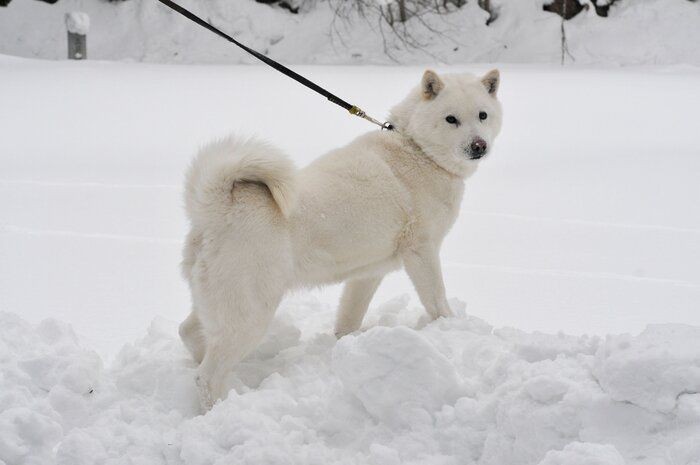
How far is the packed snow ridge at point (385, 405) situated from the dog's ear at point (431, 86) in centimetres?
122

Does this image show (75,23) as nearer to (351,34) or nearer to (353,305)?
(351,34)

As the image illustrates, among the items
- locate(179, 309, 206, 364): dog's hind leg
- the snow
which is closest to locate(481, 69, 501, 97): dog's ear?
locate(179, 309, 206, 364): dog's hind leg

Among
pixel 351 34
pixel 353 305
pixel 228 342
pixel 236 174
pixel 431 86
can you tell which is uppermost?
pixel 431 86

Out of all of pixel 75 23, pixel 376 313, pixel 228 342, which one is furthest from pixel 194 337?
pixel 75 23

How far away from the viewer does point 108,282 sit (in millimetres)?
4293

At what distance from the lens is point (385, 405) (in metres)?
2.46

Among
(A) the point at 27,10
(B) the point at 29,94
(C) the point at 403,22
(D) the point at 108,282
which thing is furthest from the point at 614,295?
(A) the point at 27,10

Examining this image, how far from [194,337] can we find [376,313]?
1013mm

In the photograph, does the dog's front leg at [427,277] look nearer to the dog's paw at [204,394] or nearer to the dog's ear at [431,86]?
the dog's ear at [431,86]

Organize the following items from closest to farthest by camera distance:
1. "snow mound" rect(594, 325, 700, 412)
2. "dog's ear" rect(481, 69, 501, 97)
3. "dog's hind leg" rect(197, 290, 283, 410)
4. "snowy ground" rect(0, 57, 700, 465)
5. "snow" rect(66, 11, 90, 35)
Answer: "snow mound" rect(594, 325, 700, 412) → "snowy ground" rect(0, 57, 700, 465) → "dog's hind leg" rect(197, 290, 283, 410) → "dog's ear" rect(481, 69, 501, 97) → "snow" rect(66, 11, 90, 35)

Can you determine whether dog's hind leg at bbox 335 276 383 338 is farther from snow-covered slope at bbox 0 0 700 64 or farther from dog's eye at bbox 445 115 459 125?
snow-covered slope at bbox 0 0 700 64

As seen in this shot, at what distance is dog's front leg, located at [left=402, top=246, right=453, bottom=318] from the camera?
3.48m

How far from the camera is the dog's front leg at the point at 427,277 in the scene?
3482mm

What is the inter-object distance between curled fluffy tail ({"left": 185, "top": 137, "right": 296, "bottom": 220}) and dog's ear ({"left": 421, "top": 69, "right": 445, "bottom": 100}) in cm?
95
